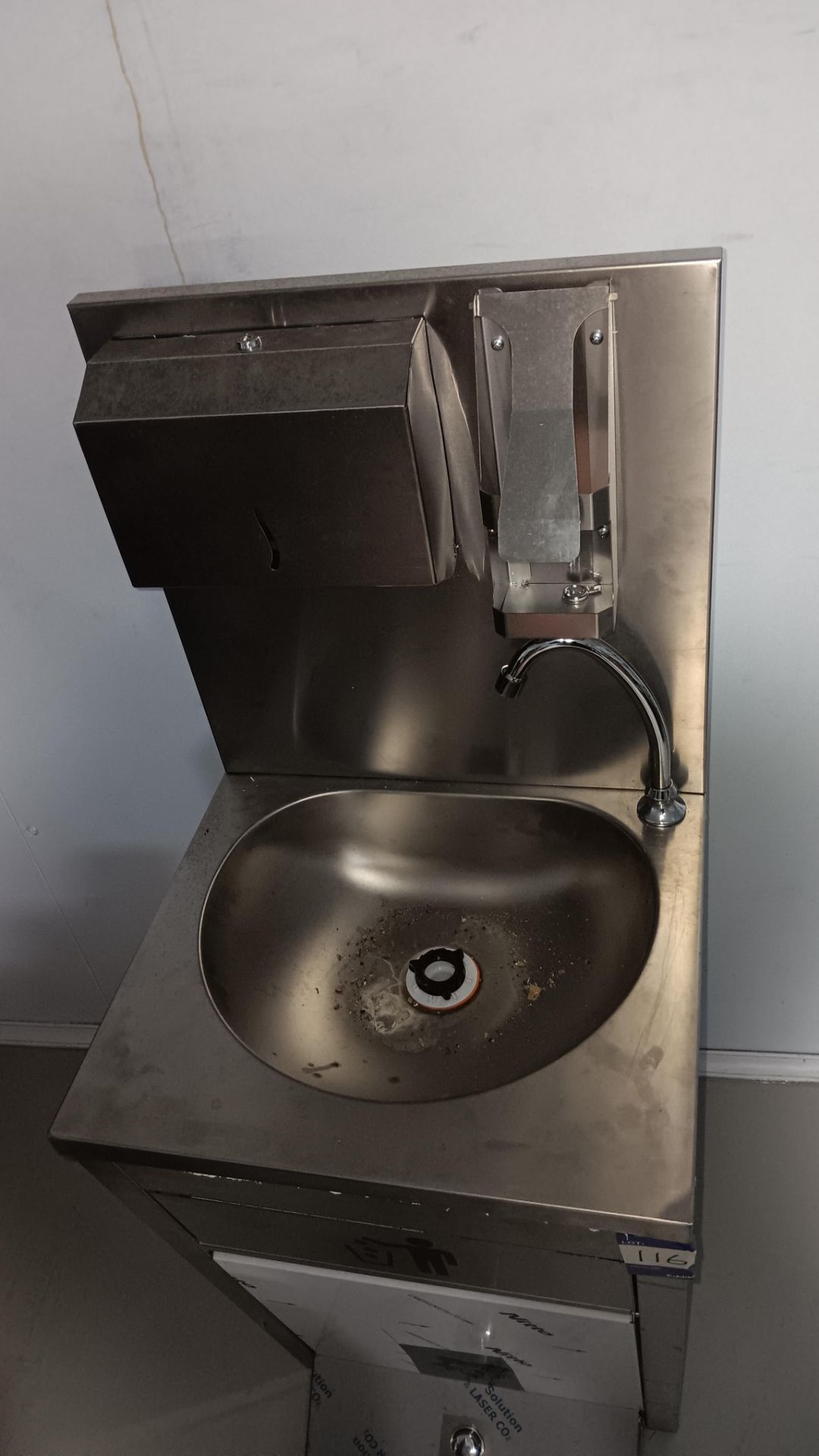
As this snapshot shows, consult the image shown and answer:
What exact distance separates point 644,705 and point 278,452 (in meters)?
0.44

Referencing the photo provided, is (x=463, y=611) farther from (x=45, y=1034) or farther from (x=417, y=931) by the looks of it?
(x=45, y=1034)

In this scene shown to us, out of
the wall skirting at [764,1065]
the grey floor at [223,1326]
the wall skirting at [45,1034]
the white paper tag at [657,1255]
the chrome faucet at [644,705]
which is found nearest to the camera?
the white paper tag at [657,1255]

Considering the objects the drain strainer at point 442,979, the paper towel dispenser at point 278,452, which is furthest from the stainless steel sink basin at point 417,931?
the paper towel dispenser at point 278,452

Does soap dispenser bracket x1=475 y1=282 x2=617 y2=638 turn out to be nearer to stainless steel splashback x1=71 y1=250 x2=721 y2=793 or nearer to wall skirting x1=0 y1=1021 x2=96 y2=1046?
stainless steel splashback x1=71 y1=250 x2=721 y2=793

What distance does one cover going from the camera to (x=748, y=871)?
1473 mm

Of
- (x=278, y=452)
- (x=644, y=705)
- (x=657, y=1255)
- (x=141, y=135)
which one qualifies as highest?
(x=141, y=135)

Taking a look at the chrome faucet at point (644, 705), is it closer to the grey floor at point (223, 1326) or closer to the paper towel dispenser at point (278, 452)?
the paper towel dispenser at point (278, 452)

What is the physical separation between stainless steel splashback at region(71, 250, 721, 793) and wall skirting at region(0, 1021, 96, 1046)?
38.4 inches

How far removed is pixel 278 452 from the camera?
92cm

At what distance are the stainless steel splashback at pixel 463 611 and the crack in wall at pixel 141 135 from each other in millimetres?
112

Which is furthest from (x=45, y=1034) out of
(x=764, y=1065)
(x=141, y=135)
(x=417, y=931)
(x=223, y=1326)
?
(x=141, y=135)

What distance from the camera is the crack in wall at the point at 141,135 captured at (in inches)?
36.8

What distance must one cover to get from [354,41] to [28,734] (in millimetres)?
1026

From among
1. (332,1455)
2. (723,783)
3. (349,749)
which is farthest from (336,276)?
(332,1455)
